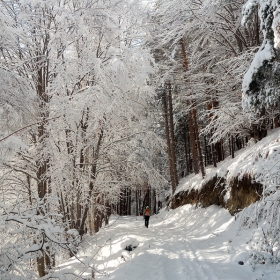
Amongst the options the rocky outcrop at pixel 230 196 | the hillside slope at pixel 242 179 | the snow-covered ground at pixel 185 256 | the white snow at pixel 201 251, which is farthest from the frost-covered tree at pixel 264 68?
the snow-covered ground at pixel 185 256

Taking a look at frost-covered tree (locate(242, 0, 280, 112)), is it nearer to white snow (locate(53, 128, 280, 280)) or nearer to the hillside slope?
white snow (locate(53, 128, 280, 280))

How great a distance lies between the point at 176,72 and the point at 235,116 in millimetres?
7467

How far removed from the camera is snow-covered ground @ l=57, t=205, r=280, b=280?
5.88m

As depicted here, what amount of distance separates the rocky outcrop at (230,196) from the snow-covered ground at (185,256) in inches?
19.9

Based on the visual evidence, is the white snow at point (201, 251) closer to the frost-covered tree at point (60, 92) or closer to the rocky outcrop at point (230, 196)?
the rocky outcrop at point (230, 196)

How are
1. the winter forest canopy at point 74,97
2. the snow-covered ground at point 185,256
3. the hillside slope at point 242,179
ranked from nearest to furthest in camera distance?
1. the winter forest canopy at point 74,97
2. the snow-covered ground at point 185,256
3. the hillside slope at point 242,179

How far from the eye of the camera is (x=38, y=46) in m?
6.43

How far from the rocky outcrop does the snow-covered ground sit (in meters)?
0.51

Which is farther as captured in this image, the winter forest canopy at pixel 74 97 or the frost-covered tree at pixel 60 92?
the frost-covered tree at pixel 60 92

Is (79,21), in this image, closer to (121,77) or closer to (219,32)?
(121,77)

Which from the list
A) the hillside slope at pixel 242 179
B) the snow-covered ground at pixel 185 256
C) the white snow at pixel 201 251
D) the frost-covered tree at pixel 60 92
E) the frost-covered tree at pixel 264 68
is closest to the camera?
the frost-covered tree at pixel 60 92

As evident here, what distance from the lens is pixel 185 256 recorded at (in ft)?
24.9

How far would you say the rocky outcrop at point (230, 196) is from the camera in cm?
904

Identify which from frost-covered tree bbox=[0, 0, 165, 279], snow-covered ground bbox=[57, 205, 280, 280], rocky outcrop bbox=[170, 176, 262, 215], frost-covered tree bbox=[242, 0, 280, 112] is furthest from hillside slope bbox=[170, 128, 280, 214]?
frost-covered tree bbox=[0, 0, 165, 279]
